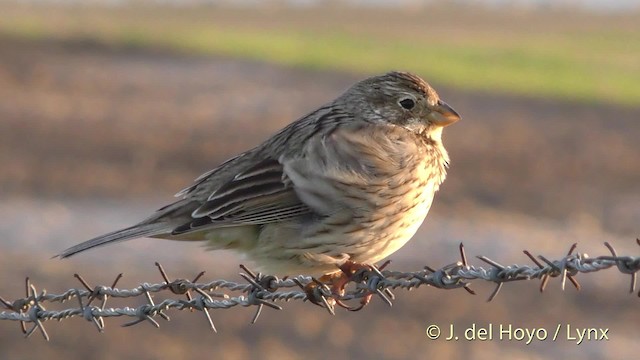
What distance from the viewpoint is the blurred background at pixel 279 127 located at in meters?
13.6

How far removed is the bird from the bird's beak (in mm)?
157

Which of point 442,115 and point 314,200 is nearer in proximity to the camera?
point 314,200

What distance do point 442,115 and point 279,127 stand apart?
720 inches

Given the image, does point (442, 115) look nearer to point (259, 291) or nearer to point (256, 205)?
point (256, 205)

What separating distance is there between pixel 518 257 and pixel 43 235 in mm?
6167

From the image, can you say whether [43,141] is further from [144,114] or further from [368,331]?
[368,331]

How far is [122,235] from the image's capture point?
705 centimetres

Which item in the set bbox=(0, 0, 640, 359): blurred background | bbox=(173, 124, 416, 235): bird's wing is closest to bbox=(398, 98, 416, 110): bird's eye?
bbox=(173, 124, 416, 235): bird's wing

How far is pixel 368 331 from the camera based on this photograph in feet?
44.9

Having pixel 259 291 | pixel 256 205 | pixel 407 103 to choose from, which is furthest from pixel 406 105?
pixel 259 291

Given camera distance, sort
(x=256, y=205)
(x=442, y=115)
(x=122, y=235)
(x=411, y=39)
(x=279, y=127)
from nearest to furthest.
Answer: (x=122, y=235) < (x=256, y=205) < (x=442, y=115) < (x=279, y=127) < (x=411, y=39)

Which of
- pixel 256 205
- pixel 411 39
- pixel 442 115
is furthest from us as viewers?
pixel 411 39

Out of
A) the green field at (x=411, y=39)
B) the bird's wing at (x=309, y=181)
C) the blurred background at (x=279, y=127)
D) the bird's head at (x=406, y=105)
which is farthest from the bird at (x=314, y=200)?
the green field at (x=411, y=39)

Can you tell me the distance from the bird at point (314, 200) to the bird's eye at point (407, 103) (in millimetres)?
151
